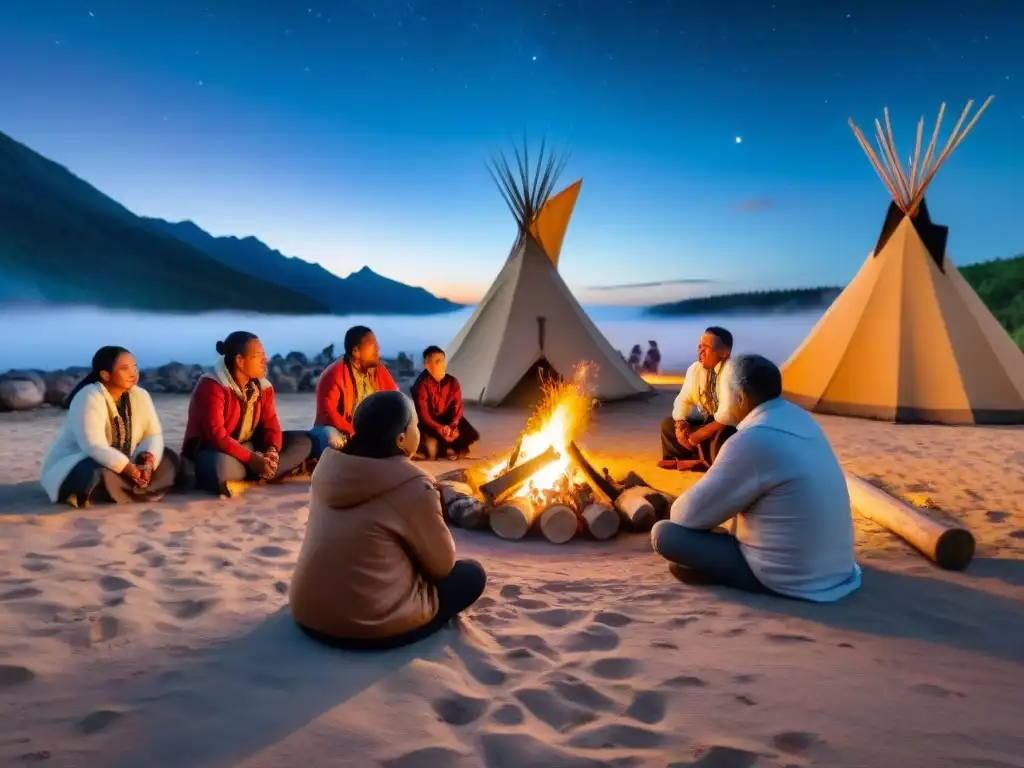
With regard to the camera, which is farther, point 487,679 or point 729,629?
point 729,629

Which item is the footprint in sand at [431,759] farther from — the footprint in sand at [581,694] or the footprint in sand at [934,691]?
the footprint in sand at [934,691]

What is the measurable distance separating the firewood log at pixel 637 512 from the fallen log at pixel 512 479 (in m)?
0.53

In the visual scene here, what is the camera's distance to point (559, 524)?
374 centimetres

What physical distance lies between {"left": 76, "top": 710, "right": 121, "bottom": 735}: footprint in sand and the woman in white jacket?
8.20 ft

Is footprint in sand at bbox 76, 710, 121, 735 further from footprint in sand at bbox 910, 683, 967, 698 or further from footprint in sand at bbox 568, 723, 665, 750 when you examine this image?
footprint in sand at bbox 910, 683, 967, 698

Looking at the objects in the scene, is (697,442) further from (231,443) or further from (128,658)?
(128,658)

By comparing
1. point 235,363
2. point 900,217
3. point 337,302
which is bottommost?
point 235,363

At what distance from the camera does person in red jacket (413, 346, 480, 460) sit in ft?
18.5

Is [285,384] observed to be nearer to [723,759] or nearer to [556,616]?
[556,616]

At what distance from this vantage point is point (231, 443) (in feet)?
14.1

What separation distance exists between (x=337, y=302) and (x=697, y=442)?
296ft

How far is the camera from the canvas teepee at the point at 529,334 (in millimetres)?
8734

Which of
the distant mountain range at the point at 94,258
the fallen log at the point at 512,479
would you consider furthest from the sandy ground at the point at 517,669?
the distant mountain range at the point at 94,258

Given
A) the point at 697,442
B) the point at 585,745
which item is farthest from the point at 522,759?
the point at 697,442
